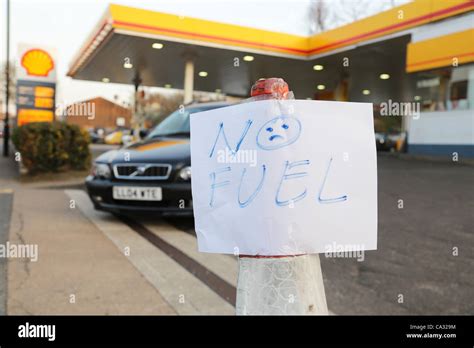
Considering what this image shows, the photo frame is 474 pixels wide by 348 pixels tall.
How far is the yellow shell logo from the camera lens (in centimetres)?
1546

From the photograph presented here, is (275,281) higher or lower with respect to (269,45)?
lower

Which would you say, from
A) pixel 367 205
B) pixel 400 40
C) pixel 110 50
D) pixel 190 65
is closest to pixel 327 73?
pixel 400 40

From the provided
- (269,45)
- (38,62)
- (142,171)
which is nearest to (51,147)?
(142,171)

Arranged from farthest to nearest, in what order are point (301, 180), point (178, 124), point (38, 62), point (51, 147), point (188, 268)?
point (38, 62)
point (51, 147)
point (178, 124)
point (188, 268)
point (301, 180)

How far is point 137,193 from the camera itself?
475cm

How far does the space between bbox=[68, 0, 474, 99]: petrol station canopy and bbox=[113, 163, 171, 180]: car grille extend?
22.3ft

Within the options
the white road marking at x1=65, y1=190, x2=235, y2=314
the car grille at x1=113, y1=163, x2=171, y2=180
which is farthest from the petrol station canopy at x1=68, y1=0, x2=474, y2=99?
the white road marking at x1=65, y1=190, x2=235, y2=314

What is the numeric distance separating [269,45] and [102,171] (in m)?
11.5

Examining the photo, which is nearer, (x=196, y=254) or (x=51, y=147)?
(x=196, y=254)

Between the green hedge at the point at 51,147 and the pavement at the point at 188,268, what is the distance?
17.3ft

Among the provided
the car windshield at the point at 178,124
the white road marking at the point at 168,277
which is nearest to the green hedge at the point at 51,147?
the car windshield at the point at 178,124

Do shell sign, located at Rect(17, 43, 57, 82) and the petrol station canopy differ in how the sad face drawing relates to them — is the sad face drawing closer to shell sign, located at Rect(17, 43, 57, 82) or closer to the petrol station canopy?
the petrol station canopy

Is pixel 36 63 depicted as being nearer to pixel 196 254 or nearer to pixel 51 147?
pixel 51 147

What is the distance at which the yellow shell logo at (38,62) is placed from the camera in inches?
609
